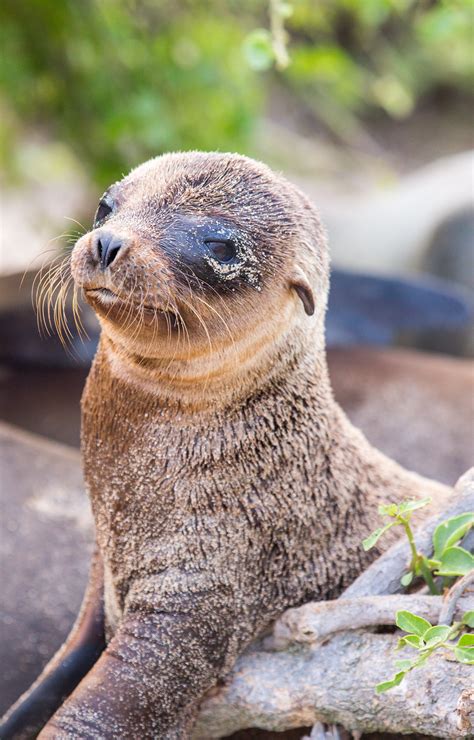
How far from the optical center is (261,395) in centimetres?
223

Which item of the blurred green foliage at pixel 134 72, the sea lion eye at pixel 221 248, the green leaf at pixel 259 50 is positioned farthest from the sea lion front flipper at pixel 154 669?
the blurred green foliage at pixel 134 72

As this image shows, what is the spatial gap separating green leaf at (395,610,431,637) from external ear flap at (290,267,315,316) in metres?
0.68

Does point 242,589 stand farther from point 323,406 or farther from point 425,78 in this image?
point 425,78

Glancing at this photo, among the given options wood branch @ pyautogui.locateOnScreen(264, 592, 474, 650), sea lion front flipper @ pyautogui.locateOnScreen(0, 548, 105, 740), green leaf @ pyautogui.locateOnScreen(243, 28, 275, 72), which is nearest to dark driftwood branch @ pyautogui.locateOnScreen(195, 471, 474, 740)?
wood branch @ pyautogui.locateOnScreen(264, 592, 474, 650)

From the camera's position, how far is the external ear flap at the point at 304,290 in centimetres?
215

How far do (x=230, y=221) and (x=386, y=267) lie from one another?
5.18 meters

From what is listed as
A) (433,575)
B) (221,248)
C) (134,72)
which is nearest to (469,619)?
(433,575)

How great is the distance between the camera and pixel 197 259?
2049 millimetres

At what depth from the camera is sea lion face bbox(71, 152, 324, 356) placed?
6.59ft

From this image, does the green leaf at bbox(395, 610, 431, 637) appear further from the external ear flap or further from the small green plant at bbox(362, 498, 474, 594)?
the external ear flap

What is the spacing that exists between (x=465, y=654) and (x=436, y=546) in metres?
0.34

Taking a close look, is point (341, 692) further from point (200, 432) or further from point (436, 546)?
point (200, 432)

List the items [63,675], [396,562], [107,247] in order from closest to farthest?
[107,247]
[396,562]
[63,675]

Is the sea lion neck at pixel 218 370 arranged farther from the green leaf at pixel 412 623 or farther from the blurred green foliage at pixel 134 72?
the blurred green foliage at pixel 134 72
